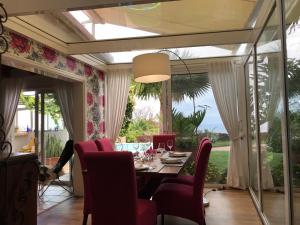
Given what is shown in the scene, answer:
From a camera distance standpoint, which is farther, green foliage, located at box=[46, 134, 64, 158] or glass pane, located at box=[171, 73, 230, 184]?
green foliage, located at box=[46, 134, 64, 158]

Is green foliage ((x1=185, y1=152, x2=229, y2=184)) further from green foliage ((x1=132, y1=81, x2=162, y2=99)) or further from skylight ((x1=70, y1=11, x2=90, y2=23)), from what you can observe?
skylight ((x1=70, y1=11, x2=90, y2=23))

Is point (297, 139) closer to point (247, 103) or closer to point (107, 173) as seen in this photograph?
point (107, 173)

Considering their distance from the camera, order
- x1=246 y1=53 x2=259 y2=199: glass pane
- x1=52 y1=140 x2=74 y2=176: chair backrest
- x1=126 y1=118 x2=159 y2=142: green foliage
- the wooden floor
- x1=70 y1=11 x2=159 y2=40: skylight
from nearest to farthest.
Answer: the wooden floor
x1=70 y1=11 x2=159 y2=40: skylight
x1=246 y1=53 x2=259 y2=199: glass pane
x1=52 y1=140 x2=74 y2=176: chair backrest
x1=126 y1=118 x2=159 y2=142: green foliage

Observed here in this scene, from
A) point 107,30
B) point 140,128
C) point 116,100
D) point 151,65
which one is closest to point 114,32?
point 107,30

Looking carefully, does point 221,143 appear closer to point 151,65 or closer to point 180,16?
point 151,65

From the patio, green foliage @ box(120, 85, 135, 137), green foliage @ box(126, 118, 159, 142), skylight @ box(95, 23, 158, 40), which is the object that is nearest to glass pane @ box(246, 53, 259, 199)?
the patio

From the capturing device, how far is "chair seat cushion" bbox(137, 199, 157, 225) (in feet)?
8.13

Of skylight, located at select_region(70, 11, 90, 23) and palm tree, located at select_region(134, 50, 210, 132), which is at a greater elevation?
skylight, located at select_region(70, 11, 90, 23)

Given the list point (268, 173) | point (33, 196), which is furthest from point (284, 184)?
point (33, 196)

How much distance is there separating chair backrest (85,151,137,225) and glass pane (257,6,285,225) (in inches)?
50.1

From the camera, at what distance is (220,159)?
5254mm

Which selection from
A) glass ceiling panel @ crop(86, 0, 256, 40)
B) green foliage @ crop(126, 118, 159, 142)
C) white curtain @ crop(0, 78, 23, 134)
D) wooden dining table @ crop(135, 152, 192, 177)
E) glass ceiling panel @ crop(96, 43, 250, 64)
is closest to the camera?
wooden dining table @ crop(135, 152, 192, 177)

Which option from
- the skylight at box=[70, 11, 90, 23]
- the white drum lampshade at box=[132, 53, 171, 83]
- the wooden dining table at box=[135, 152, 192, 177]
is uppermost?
the skylight at box=[70, 11, 90, 23]

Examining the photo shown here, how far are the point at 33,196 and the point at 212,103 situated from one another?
14.1ft
